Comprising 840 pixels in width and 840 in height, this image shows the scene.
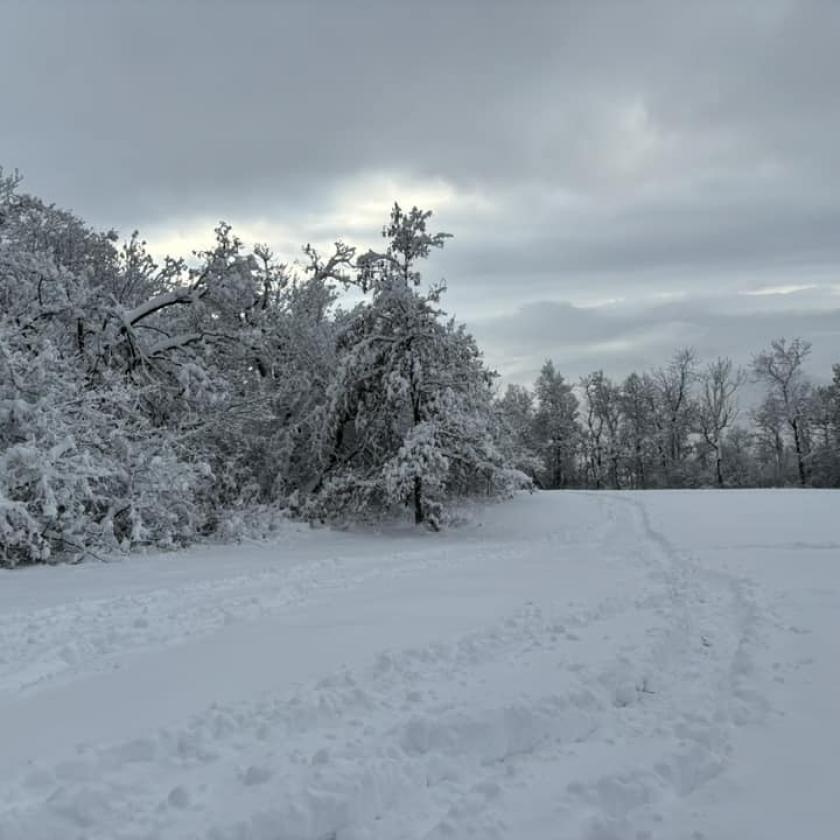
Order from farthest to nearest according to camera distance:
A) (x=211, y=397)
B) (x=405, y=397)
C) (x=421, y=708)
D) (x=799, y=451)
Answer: (x=799, y=451), (x=405, y=397), (x=211, y=397), (x=421, y=708)

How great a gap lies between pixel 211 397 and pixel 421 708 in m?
12.0

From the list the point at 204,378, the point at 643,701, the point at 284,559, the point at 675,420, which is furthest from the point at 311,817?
the point at 675,420

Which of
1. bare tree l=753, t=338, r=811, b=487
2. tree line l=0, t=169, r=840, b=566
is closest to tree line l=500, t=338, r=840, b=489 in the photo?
bare tree l=753, t=338, r=811, b=487

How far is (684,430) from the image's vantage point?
49750 mm

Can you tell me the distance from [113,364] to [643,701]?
46.5 feet

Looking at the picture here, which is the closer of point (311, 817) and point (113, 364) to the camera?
point (311, 817)

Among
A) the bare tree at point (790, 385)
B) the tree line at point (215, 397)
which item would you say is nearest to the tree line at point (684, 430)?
the bare tree at point (790, 385)

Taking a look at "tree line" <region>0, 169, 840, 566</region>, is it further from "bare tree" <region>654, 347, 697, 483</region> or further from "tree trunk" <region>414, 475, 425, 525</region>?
"bare tree" <region>654, 347, 697, 483</region>

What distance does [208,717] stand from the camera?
4.57m

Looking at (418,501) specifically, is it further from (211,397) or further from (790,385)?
(790,385)

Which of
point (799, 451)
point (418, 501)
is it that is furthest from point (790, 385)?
point (418, 501)

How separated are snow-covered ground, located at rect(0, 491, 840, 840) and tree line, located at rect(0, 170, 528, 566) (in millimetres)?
2634

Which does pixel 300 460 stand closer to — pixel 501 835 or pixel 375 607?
pixel 375 607

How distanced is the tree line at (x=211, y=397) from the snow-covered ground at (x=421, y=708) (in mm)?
2634
